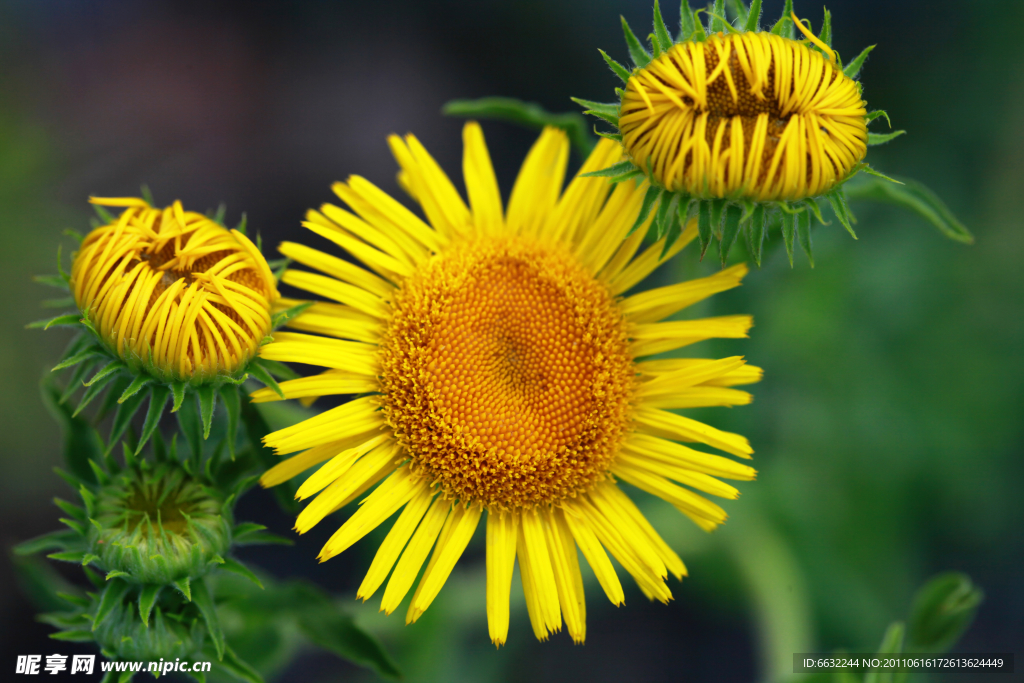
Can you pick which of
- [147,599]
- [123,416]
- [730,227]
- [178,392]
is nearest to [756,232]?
[730,227]

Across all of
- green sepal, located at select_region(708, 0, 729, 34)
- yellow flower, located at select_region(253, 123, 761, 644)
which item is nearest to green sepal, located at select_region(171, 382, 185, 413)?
yellow flower, located at select_region(253, 123, 761, 644)

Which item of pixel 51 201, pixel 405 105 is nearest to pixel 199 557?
pixel 51 201

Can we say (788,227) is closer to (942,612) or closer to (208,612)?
(942,612)

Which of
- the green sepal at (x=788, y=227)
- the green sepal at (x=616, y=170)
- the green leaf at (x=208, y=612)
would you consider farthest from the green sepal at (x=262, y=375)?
the green sepal at (x=788, y=227)

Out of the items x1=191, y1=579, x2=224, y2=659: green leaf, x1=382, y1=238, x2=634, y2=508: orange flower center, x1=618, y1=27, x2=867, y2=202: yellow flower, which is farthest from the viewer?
x1=382, y1=238, x2=634, y2=508: orange flower center

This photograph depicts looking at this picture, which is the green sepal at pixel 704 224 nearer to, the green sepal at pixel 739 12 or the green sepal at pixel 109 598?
the green sepal at pixel 739 12

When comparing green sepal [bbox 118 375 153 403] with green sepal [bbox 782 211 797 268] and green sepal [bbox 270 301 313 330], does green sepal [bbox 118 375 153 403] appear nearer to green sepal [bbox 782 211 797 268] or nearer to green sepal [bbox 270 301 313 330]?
green sepal [bbox 270 301 313 330]

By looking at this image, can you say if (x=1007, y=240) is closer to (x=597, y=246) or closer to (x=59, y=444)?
(x=597, y=246)
